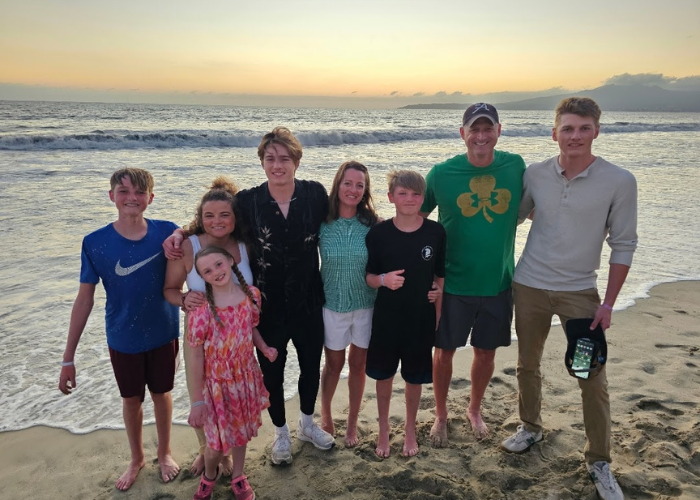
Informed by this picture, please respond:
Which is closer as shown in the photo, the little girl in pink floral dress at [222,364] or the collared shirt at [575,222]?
the little girl in pink floral dress at [222,364]

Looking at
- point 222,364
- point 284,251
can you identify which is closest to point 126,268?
point 222,364

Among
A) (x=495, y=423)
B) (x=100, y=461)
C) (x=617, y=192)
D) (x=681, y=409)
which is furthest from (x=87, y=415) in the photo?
(x=681, y=409)

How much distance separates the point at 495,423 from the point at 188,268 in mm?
2627

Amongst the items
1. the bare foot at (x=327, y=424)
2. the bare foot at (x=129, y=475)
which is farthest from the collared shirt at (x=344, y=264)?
the bare foot at (x=129, y=475)

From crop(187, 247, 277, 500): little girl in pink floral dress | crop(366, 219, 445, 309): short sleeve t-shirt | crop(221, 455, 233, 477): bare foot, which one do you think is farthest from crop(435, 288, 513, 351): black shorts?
crop(221, 455, 233, 477): bare foot

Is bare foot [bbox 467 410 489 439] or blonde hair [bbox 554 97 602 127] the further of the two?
bare foot [bbox 467 410 489 439]

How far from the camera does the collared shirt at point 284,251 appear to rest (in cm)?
299

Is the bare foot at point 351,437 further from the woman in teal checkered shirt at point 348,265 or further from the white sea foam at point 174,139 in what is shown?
the white sea foam at point 174,139

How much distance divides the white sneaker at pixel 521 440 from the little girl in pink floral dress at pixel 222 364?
1797 millimetres

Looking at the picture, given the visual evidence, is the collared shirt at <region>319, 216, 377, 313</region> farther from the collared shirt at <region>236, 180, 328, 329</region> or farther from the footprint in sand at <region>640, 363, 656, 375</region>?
the footprint in sand at <region>640, 363, 656, 375</region>

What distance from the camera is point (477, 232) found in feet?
10.7

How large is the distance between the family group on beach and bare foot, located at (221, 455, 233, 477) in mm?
57

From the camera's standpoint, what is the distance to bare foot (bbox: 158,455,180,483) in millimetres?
3055

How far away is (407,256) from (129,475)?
2330 mm
